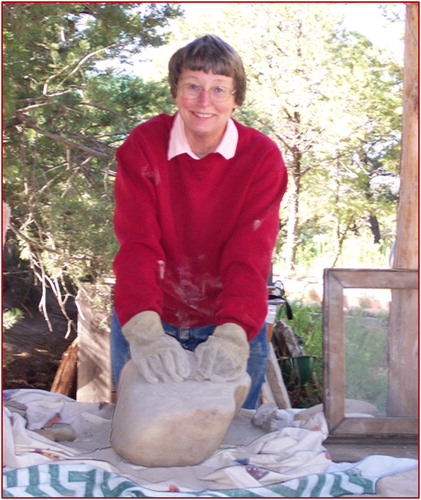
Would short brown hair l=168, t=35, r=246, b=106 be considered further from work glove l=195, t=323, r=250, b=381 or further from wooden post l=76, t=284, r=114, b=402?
wooden post l=76, t=284, r=114, b=402

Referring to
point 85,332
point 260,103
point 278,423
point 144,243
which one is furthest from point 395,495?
point 260,103

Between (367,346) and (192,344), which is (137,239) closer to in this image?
(192,344)

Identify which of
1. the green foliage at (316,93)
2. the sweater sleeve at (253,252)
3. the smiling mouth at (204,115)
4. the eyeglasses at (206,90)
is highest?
the green foliage at (316,93)

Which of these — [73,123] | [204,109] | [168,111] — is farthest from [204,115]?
[73,123]

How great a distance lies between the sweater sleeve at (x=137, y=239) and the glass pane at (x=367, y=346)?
0.86m

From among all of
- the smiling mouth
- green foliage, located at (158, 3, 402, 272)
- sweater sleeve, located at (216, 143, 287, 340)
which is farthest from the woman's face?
green foliage, located at (158, 3, 402, 272)

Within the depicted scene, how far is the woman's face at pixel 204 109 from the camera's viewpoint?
231 centimetres

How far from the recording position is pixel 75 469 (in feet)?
6.47

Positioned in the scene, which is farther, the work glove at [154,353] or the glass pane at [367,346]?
the glass pane at [367,346]

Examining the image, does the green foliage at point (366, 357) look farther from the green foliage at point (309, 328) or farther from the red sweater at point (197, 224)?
the green foliage at point (309, 328)

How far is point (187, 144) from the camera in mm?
2391

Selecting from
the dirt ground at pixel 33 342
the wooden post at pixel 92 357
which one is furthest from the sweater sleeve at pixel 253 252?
the dirt ground at pixel 33 342

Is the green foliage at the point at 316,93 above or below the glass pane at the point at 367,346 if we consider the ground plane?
above

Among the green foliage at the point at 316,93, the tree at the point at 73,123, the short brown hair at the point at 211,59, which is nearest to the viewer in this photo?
the short brown hair at the point at 211,59
